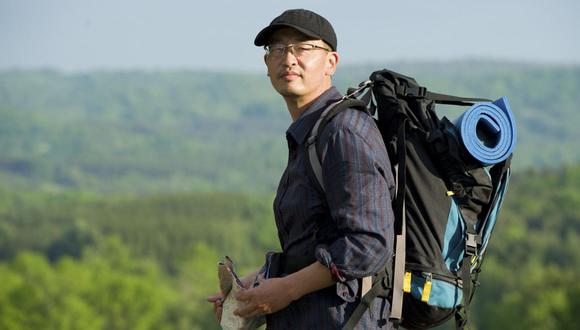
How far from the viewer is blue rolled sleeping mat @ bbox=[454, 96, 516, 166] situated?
486 cm

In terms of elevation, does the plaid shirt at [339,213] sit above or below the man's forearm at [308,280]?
above

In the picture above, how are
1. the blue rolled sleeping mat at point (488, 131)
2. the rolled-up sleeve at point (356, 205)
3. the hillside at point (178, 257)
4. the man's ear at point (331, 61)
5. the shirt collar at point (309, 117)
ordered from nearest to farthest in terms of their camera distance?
the rolled-up sleeve at point (356, 205), the blue rolled sleeping mat at point (488, 131), the shirt collar at point (309, 117), the man's ear at point (331, 61), the hillside at point (178, 257)

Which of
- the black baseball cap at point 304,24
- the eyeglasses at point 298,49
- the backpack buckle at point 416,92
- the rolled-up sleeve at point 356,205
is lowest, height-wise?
the rolled-up sleeve at point 356,205

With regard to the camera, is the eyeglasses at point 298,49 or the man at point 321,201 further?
the eyeglasses at point 298,49

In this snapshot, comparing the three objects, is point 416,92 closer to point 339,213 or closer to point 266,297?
point 339,213

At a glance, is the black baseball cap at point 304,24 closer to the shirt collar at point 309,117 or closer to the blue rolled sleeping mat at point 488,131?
the shirt collar at point 309,117

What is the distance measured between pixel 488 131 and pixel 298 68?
74 centimetres

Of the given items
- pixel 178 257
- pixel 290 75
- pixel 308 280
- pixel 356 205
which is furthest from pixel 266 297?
pixel 178 257

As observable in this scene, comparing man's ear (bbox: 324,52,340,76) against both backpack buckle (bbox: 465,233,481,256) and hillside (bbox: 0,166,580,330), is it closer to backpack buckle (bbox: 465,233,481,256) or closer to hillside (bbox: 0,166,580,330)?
backpack buckle (bbox: 465,233,481,256)

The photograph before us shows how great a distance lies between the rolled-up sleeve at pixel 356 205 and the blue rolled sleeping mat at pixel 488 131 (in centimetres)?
34

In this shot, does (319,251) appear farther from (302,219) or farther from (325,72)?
(325,72)

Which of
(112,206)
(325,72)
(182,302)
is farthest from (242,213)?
(325,72)

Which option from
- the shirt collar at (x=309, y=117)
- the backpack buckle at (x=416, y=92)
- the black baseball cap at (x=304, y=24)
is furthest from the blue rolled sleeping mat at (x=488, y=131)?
the black baseball cap at (x=304, y=24)

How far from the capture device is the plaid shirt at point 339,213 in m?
4.72
